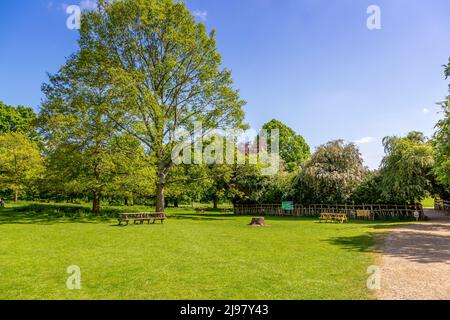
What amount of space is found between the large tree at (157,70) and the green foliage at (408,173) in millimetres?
15152

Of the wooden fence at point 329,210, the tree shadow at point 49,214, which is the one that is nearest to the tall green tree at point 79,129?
the tree shadow at point 49,214

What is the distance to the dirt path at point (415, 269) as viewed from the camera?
23.3ft

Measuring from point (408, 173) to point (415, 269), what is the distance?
21.2 m

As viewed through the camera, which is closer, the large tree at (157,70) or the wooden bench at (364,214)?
the large tree at (157,70)

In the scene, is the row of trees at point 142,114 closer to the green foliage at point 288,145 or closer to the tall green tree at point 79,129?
the tall green tree at point 79,129

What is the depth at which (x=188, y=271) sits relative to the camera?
8.88 metres

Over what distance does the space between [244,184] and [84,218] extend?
19015 millimetres

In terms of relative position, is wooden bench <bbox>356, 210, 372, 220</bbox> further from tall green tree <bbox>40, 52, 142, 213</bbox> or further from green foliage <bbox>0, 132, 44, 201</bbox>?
green foliage <bbox>0, 132, 44, 201</bbox>

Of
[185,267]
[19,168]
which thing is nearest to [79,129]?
[19,168]

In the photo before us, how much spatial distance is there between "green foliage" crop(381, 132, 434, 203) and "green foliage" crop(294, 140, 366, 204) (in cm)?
386

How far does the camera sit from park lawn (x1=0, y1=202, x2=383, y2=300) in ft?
23.3

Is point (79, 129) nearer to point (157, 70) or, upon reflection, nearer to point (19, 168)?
point (157, 70)

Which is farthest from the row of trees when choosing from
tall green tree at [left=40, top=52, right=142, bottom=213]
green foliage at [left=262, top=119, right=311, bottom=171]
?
green foliage at [left=262, top=119, right=311, bottom=171]
